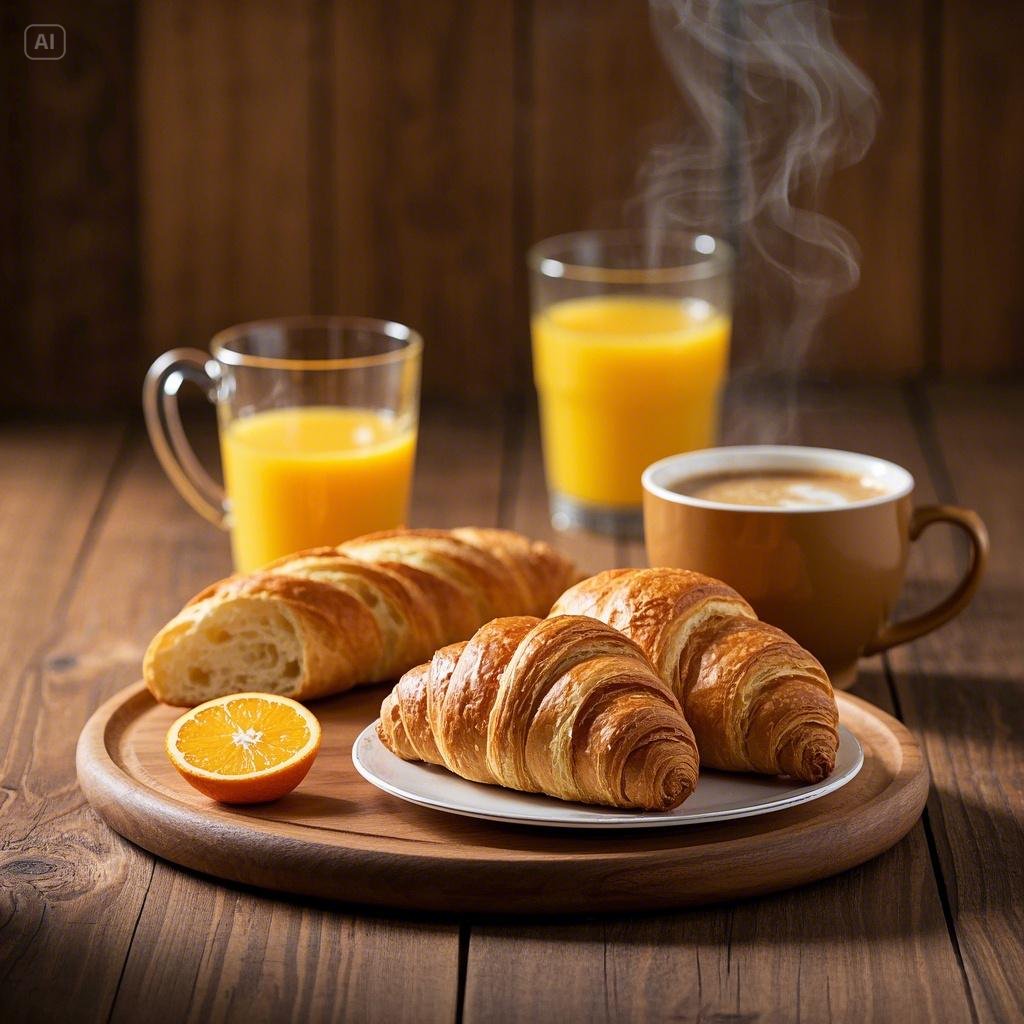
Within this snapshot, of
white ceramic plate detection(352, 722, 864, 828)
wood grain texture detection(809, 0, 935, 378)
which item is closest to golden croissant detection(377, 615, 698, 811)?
white ceramic plate detection(352, 722, 864, 828)

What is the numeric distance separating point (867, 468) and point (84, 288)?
1354mm

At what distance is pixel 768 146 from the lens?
2.38 m

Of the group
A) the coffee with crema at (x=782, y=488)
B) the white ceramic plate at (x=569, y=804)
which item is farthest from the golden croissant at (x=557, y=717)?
the coffee with crema at (x=782, y=488)

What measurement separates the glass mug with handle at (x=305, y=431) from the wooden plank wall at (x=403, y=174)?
2.48ft

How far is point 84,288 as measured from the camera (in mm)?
2406

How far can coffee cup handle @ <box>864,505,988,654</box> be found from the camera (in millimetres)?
1396

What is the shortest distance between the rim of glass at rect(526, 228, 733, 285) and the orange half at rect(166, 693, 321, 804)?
85cm

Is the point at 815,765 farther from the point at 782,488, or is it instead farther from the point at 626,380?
the point at 626,380

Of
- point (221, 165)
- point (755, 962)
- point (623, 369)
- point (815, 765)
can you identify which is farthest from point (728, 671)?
point (221, 165)

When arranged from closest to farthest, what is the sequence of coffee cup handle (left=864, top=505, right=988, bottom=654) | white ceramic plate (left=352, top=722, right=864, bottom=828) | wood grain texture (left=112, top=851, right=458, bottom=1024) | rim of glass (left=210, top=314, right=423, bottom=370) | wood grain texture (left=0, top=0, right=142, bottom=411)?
1. wood grain texture (left=112, top=851, right=458, bottom=1024)
2. white ceramic plate (left=352, top=722, right=864, bottom=828)
3. coffee cup handle (left=864, top=505, right=988, bottom=654)
4. rim of glass (left=210, top=314, right=423, bottom=370)
5. wood grain texture (left=0, top=0, right=142, bottom=411)

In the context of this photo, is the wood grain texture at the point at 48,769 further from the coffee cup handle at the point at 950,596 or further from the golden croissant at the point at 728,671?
the coffee cup handle at the point at 950,596

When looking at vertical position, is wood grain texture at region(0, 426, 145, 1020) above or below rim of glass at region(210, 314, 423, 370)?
below

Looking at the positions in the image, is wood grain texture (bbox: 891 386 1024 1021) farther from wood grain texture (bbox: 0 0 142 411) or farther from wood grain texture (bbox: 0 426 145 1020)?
wood grain texture (bbox: 0 0 142 411)

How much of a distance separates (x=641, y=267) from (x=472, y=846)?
1117 mm
